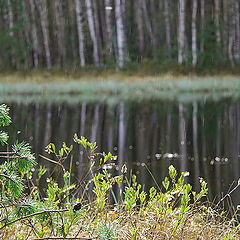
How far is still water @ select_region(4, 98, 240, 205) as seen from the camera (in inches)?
265

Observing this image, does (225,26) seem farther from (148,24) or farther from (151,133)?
(151,133)

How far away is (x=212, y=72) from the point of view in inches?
989

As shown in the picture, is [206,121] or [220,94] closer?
[206,121]

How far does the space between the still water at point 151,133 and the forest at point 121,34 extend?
40.4ft

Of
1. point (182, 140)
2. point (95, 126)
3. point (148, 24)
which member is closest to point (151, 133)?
point (182, 140)

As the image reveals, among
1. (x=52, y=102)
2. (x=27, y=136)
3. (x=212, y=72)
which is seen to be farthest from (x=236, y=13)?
(x=27, y=136)

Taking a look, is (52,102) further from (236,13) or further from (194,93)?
(236,13)

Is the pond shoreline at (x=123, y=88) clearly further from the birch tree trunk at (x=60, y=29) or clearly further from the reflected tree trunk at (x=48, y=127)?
the birch tree trunk at (x=60, y=29)

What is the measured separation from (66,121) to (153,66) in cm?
1502

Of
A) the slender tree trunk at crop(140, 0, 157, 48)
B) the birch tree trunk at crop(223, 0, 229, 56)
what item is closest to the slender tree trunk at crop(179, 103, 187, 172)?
the birch tree trunk at crop(223, 0, 229, 56)

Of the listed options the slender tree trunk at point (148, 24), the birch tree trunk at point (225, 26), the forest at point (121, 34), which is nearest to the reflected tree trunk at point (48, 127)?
the forest at point (121, 34)

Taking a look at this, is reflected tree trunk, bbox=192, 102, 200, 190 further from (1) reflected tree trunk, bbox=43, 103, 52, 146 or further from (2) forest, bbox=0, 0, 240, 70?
(2) forest, bbox=0, 0, 240, 70

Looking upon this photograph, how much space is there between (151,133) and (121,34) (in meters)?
17.3

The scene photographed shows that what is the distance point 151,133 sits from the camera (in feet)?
33.9
